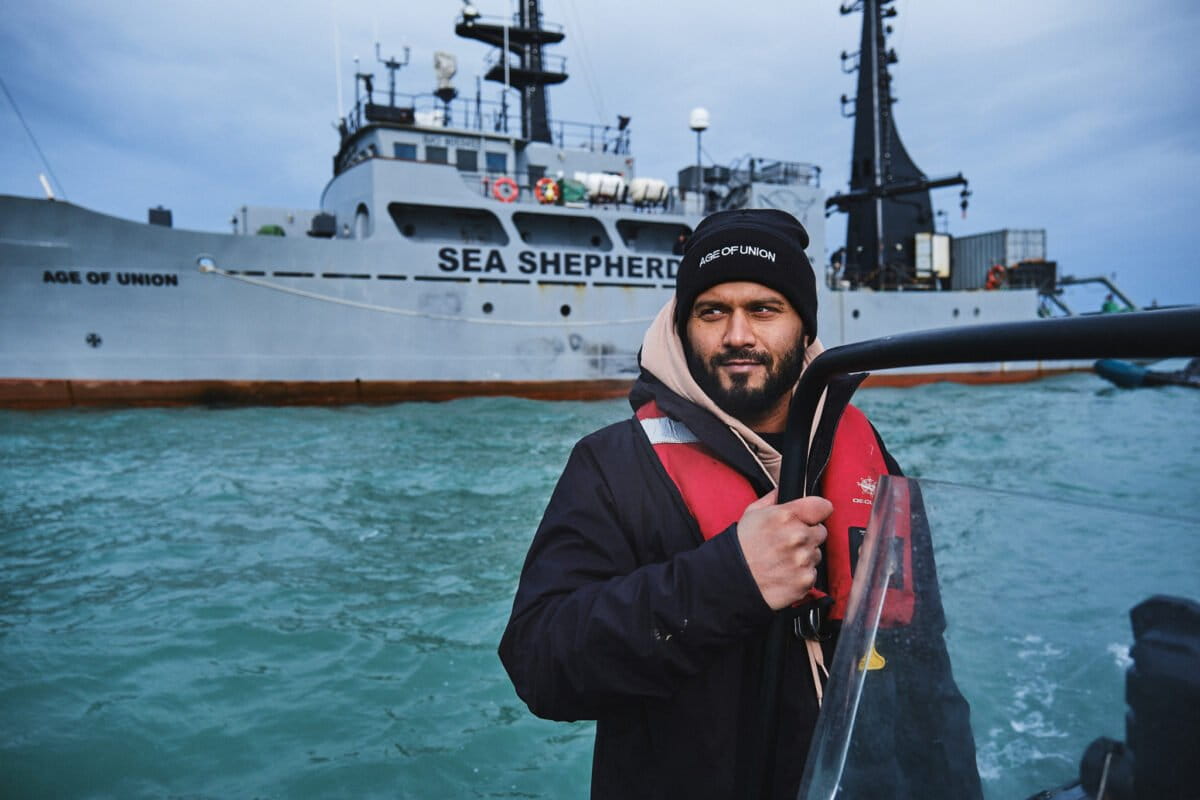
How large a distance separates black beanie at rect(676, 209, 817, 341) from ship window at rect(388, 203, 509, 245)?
14730 millimetres

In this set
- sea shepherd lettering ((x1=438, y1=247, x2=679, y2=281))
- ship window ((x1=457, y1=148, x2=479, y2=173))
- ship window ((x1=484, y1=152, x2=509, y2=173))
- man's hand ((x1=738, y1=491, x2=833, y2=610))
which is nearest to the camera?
man's hand ((x1=738, y1=491, x2=833, y2=610))

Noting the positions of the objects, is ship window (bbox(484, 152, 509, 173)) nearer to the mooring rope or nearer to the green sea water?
the mooring rope

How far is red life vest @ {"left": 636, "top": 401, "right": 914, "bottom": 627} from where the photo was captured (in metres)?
1.42

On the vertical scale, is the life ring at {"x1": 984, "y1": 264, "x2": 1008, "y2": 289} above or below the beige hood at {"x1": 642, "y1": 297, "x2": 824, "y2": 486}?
above

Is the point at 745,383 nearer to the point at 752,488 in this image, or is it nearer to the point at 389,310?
the point at 752,488

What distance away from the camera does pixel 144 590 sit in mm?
4957

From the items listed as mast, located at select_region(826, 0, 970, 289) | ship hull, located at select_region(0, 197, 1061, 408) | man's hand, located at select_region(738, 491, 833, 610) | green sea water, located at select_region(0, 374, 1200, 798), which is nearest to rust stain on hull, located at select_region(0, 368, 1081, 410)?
ship hull, located at select_region(0, 197, 1061, 408)

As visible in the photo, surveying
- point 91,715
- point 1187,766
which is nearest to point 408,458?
point 91,715

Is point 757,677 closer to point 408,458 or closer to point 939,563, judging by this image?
point 939,563

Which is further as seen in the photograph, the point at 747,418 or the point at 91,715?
the point at 91,715

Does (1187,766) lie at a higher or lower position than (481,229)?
lower

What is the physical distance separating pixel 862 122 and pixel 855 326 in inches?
313

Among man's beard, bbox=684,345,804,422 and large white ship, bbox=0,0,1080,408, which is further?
large white ship, bbox=0,0,1080,408

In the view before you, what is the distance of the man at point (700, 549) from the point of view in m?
1.19
